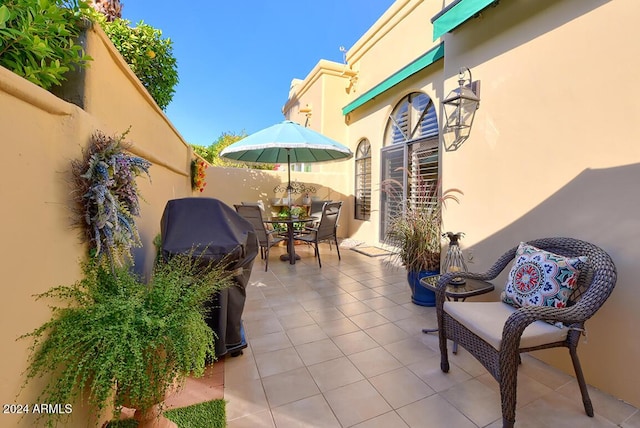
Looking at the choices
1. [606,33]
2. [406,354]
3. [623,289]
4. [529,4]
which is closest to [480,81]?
[529,4]

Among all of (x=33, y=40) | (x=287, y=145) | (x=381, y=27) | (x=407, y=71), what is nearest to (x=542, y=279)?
(x=33, y=40)

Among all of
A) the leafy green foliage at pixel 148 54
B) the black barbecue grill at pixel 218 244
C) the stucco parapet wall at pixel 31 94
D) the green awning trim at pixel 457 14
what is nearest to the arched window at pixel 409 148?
the green awning trim at pixel 457 14

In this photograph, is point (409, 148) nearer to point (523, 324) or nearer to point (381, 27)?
point (381, 27)

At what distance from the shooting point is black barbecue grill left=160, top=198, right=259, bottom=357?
2.00 m

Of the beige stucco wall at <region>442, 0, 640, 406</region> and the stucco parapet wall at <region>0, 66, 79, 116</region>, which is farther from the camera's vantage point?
the beige stucco wall at <region>442, 0, 640, 406</region>

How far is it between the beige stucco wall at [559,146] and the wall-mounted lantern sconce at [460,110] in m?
0.09

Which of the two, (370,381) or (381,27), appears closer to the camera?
(370,381)

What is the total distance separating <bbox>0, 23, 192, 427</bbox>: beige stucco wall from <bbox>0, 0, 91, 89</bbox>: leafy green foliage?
0.14 m

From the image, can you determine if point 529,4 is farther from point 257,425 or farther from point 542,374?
point 257,425

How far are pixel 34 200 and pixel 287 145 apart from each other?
380cm

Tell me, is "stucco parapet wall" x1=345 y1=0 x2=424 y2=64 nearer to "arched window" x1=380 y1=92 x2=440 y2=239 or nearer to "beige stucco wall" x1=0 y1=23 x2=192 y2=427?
"arched window" x1=380 y1=92 x2=440 y2=239

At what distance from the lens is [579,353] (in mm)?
2045

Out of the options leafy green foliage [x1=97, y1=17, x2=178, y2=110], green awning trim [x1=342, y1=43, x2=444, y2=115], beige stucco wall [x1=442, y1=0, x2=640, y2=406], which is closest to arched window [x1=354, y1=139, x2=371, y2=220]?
green awning trim [x1=342, y1=43, x2=444, y2=115]

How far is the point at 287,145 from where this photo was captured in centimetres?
468
